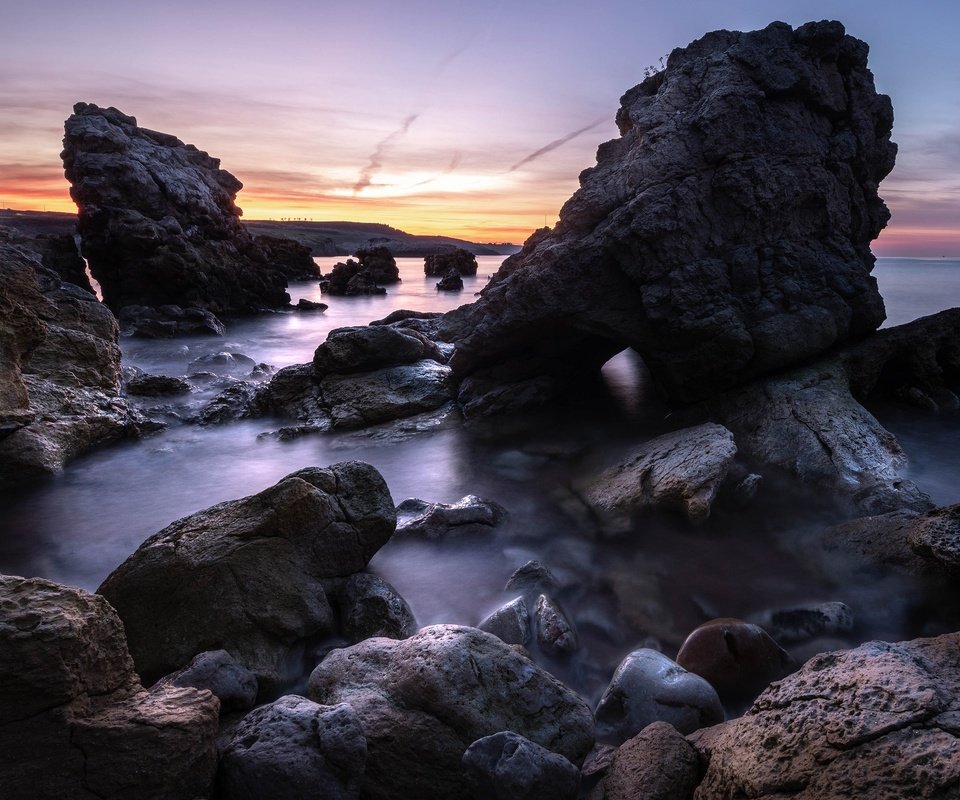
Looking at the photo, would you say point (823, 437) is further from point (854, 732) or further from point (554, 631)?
point (854, 732)

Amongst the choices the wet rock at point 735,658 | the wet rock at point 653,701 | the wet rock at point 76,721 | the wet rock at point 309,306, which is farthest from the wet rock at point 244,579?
the wet rock at point 309,306

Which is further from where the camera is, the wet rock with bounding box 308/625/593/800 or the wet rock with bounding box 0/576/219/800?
the wet rock with bounding box 308/625/593/800

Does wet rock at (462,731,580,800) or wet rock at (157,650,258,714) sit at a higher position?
wet rock at (462,731,580,800)

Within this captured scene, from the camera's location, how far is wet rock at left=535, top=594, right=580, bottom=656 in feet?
17.8

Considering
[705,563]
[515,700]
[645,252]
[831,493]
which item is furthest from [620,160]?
[515,700]

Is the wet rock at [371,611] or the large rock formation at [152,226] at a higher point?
the large rock formation at [152,226]

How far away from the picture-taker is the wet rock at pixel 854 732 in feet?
7.93

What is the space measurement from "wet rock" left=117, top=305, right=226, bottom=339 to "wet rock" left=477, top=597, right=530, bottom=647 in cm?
2094

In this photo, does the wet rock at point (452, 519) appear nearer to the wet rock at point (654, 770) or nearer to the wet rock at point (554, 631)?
the wet rock at point (554, 631)

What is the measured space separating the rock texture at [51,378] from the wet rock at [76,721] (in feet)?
19.3

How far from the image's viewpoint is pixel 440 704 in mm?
3652

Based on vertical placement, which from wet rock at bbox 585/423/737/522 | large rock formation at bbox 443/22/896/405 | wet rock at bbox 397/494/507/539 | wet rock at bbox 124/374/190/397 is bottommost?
wet rock at bbox 397/494/507/539

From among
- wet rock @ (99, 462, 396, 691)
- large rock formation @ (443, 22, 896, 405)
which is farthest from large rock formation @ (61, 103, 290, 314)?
wet rock @ (99, 462, 396, 691)

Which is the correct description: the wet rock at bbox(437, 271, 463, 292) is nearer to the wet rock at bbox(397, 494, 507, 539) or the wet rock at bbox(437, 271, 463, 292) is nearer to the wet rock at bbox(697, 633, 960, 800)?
the wet rock at bbox(397, 494, 507, 539)
